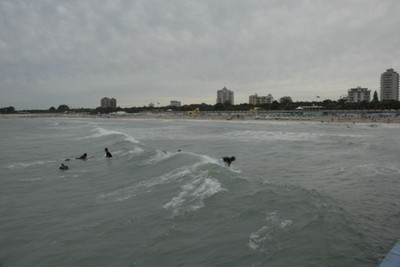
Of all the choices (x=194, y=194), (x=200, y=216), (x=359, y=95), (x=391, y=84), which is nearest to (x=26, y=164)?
(x=194, y=194)

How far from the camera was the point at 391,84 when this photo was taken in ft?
612

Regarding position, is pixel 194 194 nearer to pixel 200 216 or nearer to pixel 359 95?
pixel 200 216

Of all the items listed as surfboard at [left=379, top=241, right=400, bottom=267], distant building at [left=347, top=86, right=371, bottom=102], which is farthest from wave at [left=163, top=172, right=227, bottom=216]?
distant building at [left=347, top=86, right=371, bottom=102]

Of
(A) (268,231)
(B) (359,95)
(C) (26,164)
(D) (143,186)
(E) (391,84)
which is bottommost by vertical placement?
(C) (26,164)

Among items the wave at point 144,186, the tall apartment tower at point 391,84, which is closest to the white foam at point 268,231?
the wave at point 144,186

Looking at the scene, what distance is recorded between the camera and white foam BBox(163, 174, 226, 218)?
11.0m

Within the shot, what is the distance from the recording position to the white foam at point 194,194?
11.0 meters

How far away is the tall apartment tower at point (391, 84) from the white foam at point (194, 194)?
197 m

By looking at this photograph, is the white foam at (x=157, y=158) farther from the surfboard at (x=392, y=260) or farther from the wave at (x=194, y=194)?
the surfboard at (x=392, y=260)

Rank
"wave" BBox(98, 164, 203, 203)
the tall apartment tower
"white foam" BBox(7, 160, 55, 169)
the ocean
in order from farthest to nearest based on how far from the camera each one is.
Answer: the tall apartment tower
"white foam" BBox(7, 160, 55, 169)
"wave" BBox(98, 164, 203, 203)
the ocean

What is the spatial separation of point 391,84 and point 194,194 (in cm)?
20119

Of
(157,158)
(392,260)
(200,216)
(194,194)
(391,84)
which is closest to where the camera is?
(392,260)

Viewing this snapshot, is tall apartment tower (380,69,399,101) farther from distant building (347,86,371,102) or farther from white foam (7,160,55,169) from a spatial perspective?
white foam (7,160,55,169)

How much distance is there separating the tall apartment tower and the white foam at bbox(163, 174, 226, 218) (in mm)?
196740
